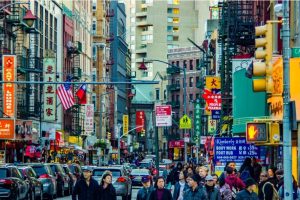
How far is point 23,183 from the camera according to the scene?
36469 millimetres

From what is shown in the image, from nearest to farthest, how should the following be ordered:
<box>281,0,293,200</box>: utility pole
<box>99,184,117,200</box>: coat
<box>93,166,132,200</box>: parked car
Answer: <box>281,0,293,200</box>: utility pole < <box>99,184,117,200</box>: coat < <box>93,166,132,200</box>: parked car

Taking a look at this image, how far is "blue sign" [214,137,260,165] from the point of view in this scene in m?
30.9

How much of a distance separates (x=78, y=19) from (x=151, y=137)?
270 ft

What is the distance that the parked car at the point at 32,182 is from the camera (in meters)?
37.8

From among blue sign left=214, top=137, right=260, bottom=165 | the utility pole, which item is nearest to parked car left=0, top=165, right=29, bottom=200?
blue sign left=214, top=137, right=260, bottom=165

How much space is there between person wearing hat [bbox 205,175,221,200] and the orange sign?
40776 mm

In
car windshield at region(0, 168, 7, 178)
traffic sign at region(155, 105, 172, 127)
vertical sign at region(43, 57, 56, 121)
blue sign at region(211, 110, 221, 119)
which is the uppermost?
vertical sign at region(43, 57, 56, 121)

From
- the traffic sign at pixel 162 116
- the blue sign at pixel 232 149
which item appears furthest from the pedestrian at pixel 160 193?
the traffic sign at pixel 162 116

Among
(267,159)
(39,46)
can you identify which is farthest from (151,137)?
(267,159)

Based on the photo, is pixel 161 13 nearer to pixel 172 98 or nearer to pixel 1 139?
pixel 172 98

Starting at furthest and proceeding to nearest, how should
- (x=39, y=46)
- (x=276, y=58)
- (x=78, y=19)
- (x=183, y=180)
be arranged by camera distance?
(x=78, y=19) → (x=39, y=46) → (x=276, y=58) → (x=183, y=180)

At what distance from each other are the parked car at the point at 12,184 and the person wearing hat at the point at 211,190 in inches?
599

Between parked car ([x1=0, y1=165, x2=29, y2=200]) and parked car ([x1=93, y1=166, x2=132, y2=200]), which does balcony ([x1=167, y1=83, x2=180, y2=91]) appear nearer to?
parked car ([x1=93, y1=166, x2=132, y2=200])

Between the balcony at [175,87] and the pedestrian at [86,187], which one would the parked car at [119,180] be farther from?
the balcony at [175,87]
